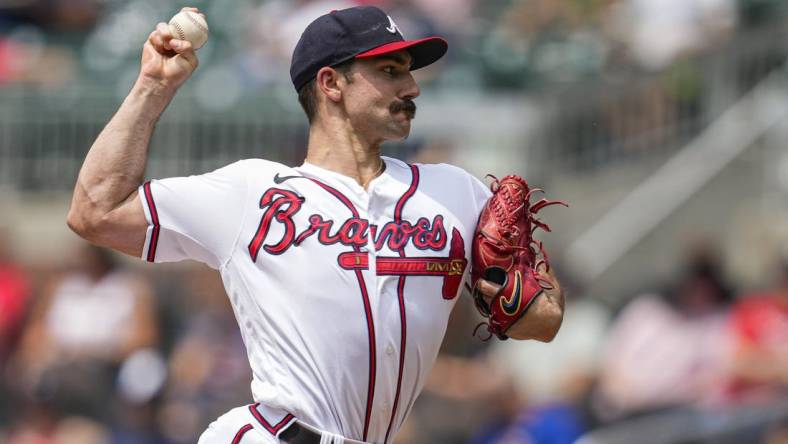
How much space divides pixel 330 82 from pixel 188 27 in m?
0.47

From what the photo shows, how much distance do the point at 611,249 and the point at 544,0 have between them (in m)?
2.66

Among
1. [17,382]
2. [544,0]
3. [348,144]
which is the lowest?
[17,382]

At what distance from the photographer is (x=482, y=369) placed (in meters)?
9.05

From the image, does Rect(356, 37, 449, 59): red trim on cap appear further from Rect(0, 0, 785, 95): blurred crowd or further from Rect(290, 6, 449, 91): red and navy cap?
Rect(0, 0, 785, 95): blurred crowd

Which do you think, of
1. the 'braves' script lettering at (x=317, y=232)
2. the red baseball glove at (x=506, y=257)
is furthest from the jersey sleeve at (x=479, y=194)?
the 'braves' script lettering at (x=317, y=232)

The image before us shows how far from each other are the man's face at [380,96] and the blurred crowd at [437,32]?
7.52 metres

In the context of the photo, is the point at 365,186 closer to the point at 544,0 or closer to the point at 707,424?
the point at 707,424

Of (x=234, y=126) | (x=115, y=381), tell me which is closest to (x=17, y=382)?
(x=115, y=381)

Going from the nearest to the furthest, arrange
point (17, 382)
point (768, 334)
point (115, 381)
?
point (768, 334) < point (115, 381) < point (17, 382)

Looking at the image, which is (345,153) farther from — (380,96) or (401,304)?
(401,304)

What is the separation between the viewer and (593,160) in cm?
1277

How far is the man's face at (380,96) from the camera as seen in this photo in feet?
14.3

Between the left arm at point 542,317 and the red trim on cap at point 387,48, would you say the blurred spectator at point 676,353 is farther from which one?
the red trim on cap at point 387,48

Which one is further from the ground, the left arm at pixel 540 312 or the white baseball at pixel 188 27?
the white baseball at pixel 188 27
